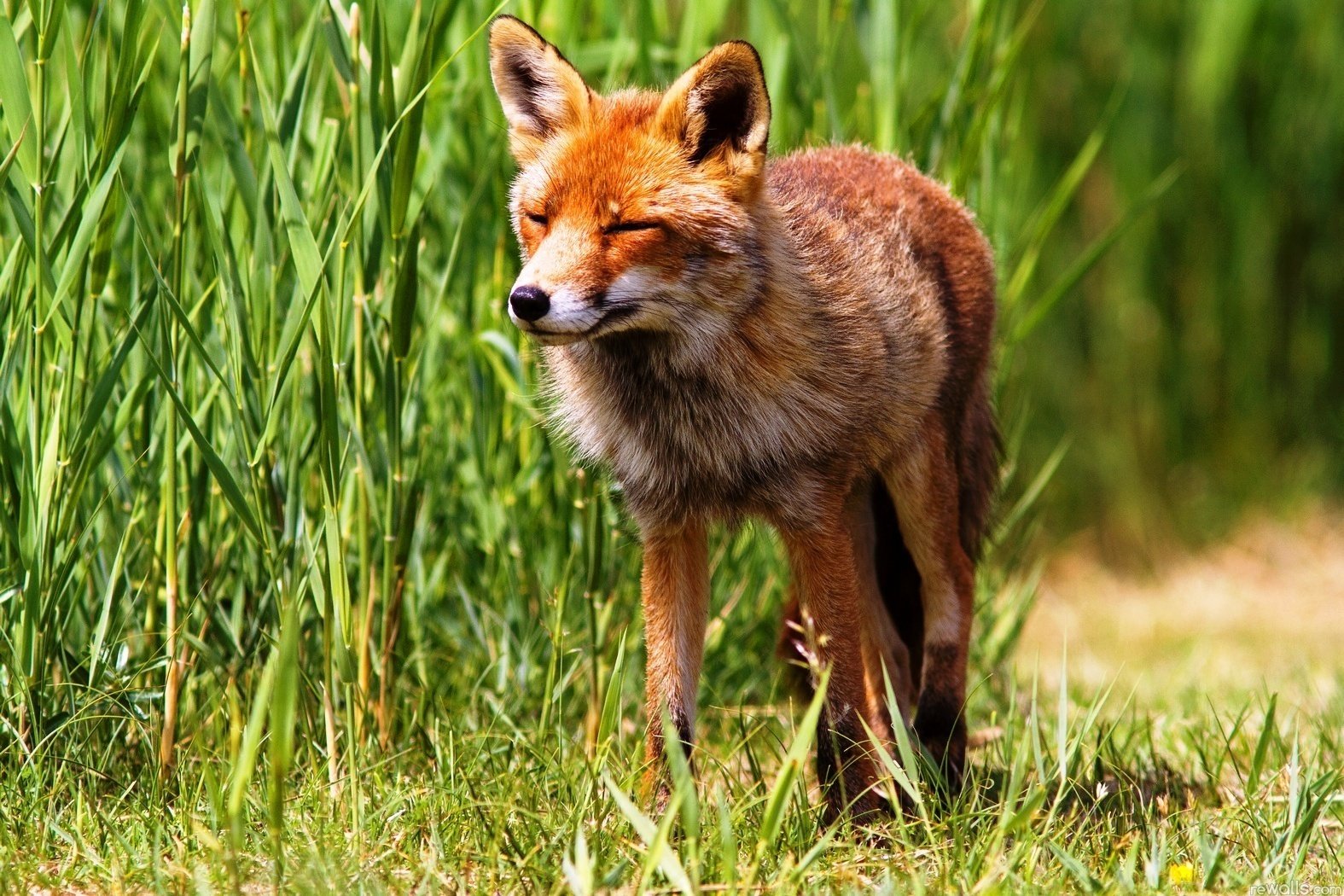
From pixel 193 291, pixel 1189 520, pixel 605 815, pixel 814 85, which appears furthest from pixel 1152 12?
pixel 605 815

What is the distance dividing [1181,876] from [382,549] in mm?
2249

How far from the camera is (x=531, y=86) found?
Result: 3410 mm

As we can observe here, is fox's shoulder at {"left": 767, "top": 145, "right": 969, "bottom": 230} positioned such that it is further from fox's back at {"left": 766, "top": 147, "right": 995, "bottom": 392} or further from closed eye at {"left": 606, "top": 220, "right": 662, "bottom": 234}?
closed eye at {"left": 606, "top": 220, "right": 662, "bottom": 234}

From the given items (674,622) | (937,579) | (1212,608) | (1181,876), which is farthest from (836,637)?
(1212,608)

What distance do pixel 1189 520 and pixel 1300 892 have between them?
664 centimetres

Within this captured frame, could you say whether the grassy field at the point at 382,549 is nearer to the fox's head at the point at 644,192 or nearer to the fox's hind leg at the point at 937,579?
the fox's hind leg at the point at 937,579

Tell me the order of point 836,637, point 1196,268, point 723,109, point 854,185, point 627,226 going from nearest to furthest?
point 627,226 → point 723,109 → point 836,637 → point 854,185 → point 1196,268

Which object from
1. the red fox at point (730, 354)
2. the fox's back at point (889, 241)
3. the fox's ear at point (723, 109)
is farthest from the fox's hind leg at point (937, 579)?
the fox's ear at point (723, 109)

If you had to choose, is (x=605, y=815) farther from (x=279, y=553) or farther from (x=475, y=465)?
(x=475, y=465)

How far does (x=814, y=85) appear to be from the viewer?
185 inches

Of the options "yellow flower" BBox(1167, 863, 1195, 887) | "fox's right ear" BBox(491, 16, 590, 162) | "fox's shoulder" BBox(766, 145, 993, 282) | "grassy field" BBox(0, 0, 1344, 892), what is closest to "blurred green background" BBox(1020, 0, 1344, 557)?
"grassy field" BBox(0, 0, 1344, 892)

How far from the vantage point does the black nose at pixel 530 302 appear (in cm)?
282

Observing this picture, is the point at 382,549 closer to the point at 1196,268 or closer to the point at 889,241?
the point at 889,241

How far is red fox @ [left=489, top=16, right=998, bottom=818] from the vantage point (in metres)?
3.09
